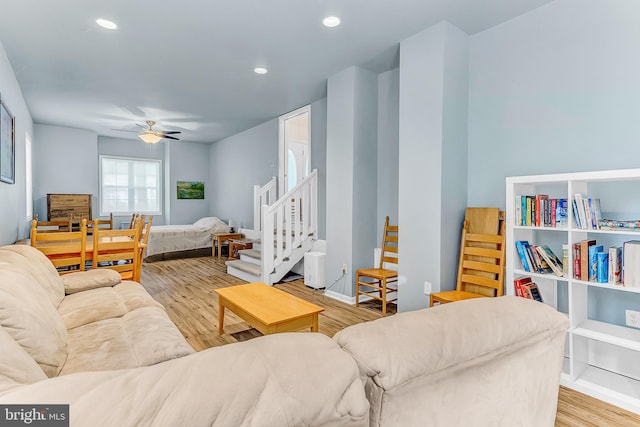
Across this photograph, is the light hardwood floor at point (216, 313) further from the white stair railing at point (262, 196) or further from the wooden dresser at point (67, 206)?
the wooden dresser at point (67, 206)

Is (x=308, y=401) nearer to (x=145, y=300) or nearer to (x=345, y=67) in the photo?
(x=145, y=300)

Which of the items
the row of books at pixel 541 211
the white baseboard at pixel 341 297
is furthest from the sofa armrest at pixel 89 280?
the row of books at pixel 541 211

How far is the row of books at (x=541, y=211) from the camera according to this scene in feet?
7.73

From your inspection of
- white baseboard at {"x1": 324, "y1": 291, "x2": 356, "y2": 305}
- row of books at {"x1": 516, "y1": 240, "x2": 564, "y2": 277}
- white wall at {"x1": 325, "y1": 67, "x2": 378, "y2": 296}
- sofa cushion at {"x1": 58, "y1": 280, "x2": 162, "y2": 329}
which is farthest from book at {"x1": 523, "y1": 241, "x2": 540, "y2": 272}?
sofa cushion at {"x1": 58, "y1": 280, "x2": 162, "y2": 329}

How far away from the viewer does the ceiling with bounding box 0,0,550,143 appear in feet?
8.96

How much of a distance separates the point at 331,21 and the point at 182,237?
550 cm

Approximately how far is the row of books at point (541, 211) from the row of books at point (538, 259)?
0.59 ft

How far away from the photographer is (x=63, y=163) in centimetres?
698

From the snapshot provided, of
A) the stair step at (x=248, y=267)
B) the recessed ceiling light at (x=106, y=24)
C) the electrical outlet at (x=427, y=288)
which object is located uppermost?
the recessed ceiling light at (x=106, y=24)

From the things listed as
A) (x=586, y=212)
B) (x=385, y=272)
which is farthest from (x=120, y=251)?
(x=586, y=212)

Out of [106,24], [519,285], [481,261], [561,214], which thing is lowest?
[519,285]

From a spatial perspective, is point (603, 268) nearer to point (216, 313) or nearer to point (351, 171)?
point (351, 171)

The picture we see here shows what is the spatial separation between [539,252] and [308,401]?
241cm

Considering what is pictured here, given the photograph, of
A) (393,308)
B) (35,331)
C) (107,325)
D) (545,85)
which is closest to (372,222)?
(393,308)
